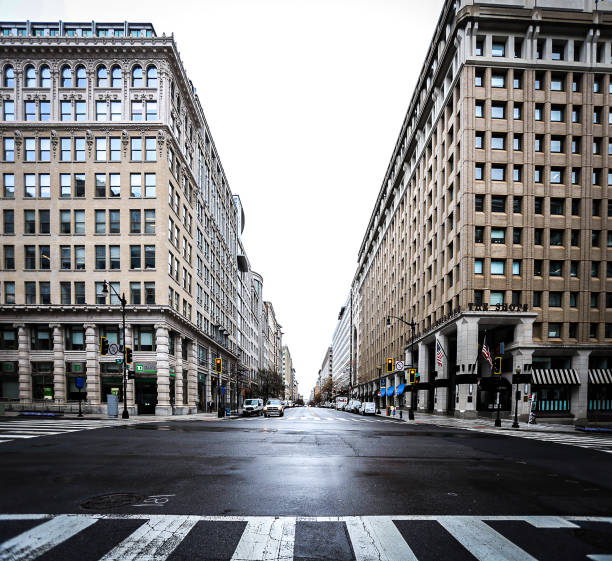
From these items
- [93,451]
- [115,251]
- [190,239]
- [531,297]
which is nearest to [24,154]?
[115,251]

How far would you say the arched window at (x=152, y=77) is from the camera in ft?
144

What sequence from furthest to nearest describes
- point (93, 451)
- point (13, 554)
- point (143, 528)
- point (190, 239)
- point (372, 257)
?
point (372, 257), point (190, 239), point (93, 451), point (143, 528), point (13, 554)

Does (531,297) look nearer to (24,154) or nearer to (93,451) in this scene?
(93,451)

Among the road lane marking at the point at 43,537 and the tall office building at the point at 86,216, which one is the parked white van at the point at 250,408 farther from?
the road lane marking at the point at 43,537

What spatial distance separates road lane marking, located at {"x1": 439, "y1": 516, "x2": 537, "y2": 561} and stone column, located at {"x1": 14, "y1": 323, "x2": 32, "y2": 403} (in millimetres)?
45679

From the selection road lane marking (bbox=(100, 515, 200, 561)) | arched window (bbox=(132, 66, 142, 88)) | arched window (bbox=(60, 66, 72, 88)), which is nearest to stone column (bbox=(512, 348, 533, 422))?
road lane marking (bbox=(100, 515, 200, 561))

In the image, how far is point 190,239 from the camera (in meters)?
52.0

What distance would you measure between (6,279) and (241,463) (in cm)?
4133

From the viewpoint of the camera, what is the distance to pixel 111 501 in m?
7.79

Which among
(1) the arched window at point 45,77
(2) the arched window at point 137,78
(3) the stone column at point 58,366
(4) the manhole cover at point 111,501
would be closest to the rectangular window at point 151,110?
Answer: (2) the arched window at point 137,78

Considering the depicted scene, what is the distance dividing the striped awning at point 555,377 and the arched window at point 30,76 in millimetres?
55985

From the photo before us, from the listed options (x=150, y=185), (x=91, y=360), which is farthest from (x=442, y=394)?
(x=150, y=185)

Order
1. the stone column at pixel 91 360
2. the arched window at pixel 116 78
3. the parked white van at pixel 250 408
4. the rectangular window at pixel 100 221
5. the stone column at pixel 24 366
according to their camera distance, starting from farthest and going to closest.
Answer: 1. the parked white van at pixel 250 408
2. the arched window at pixel 116 78
3. the rectangular window at pixel 100 221
4. the stone column at pixel 24 366
5. the stone column at pixel 91 360

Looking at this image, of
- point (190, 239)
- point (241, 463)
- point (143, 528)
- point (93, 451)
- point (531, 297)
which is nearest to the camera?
point (143, 528)
